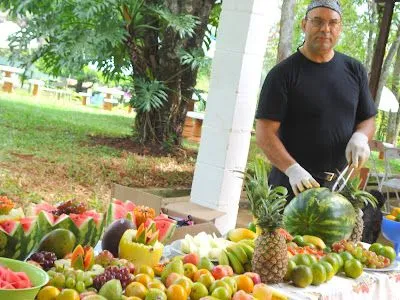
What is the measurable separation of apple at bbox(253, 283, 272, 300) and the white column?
7.65ft

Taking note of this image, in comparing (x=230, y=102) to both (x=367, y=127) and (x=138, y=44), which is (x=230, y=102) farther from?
(x=138, y=44)

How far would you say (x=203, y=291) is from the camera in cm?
182

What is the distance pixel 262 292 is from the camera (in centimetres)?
189

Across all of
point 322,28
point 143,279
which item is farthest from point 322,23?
point 143,279

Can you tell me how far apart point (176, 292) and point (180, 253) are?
1.61 ft

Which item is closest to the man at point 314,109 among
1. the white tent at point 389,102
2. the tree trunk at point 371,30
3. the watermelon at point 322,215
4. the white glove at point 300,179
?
the white glove at point 300,179

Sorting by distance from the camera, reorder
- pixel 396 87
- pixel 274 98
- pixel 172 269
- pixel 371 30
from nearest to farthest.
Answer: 1. pixel 172 269
2. pixel 274 98
3. pixel 396 87
4. pixel 371 30

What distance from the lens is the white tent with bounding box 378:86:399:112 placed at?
1018 cm

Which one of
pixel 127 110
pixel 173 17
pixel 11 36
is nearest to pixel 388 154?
pixel 173 17

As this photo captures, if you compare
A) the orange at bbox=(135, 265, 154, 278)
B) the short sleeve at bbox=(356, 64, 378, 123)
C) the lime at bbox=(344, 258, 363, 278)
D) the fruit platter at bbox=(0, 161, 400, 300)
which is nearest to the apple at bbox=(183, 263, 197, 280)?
the fruit platter at bbox=(0, 161, 400, 300)

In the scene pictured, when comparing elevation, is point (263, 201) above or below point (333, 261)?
above

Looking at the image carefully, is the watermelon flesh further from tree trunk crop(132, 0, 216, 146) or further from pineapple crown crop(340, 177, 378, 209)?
tree trunk crop(132, 0, 216, 146)

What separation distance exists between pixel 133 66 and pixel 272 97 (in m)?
5.81

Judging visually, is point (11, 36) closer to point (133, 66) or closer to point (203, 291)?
point (133, 66)
